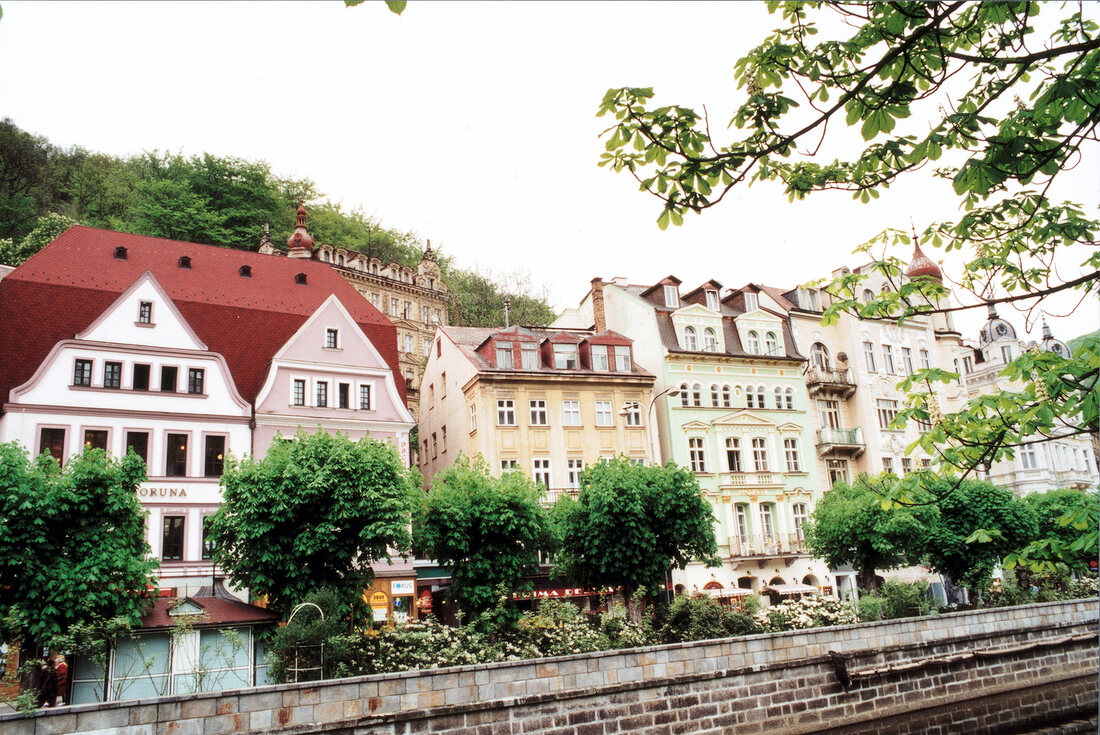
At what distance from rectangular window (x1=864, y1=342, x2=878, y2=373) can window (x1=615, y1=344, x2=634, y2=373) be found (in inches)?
586

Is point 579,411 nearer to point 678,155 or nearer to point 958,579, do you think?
point 958,579

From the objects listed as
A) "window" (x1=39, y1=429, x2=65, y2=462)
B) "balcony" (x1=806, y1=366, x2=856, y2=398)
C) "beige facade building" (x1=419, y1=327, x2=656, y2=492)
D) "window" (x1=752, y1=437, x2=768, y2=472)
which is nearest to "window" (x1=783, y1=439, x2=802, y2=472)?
"window" (x1=752, y1=437, x2=768, y2=472)

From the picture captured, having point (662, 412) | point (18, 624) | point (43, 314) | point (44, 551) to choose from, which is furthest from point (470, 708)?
point (662, 412)

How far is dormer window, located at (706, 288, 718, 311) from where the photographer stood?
44.0 m

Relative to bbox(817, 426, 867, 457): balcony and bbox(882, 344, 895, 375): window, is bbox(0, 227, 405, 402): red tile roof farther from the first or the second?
bbox(882, 344, 895, 375): window

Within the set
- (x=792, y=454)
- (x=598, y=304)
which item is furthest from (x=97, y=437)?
(x=792, y=454)

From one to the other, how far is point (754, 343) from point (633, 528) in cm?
1977

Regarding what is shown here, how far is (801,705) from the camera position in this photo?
61.6 feet

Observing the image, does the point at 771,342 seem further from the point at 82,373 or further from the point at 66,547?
the point at 66,547

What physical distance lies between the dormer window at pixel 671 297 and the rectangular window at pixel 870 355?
37.0ft

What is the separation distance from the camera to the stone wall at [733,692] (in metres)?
13.3

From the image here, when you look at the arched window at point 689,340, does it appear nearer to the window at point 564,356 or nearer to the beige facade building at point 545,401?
the beige facade building at point 545,401

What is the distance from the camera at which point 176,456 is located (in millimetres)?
28859

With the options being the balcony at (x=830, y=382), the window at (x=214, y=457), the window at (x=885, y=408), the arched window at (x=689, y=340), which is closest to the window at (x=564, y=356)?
the arched window at (x=689, y=340)
